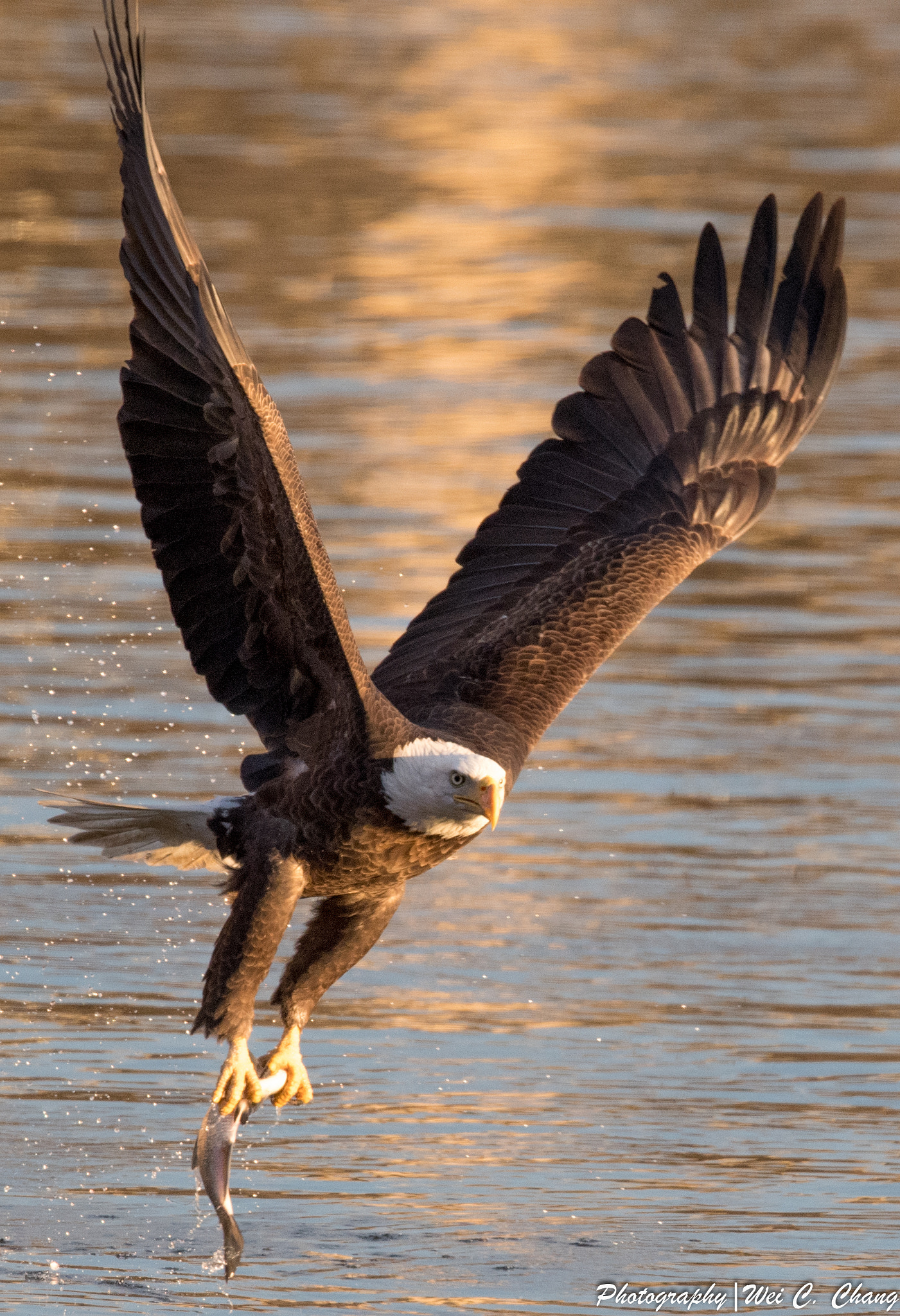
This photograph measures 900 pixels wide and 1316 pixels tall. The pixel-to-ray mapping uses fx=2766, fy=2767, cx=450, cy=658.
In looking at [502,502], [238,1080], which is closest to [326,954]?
[238,1080]

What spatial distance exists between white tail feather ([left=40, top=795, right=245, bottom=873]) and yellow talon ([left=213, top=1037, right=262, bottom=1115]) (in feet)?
1.45

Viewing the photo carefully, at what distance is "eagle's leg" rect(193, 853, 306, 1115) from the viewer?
20.1ft

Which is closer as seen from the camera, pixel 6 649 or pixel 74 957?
pixel 74 957

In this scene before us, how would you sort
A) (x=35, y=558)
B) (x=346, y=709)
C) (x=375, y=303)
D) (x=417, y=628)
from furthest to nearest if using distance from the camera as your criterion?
(x=375, y=303), (x=35, y=558), (x=417, y=628), (x=346, y=709)

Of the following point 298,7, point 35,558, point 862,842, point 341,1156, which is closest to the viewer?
point 341,1156

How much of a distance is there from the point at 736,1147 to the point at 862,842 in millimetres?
2171

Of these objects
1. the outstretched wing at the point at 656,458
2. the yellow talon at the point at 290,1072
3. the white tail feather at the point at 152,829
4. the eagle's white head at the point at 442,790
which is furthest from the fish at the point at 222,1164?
the outstretched wing at the point at 656,458

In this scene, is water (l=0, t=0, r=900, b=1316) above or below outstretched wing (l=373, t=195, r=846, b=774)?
below

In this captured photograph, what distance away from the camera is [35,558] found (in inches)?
420

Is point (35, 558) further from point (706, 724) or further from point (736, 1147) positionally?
point (736, 1147)

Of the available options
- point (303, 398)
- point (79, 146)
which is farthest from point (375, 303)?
point (79, 146)

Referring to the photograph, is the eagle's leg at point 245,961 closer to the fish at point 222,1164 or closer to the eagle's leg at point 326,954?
the fish at point 222,1164

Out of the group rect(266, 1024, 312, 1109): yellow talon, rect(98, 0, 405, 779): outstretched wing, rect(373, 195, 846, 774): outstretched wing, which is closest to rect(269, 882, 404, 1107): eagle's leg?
rect(266, 1024, 312, 1109): yellow talon

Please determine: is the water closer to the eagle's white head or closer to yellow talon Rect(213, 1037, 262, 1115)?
yellow talon Rect(213, 1037, 262, 1115)
